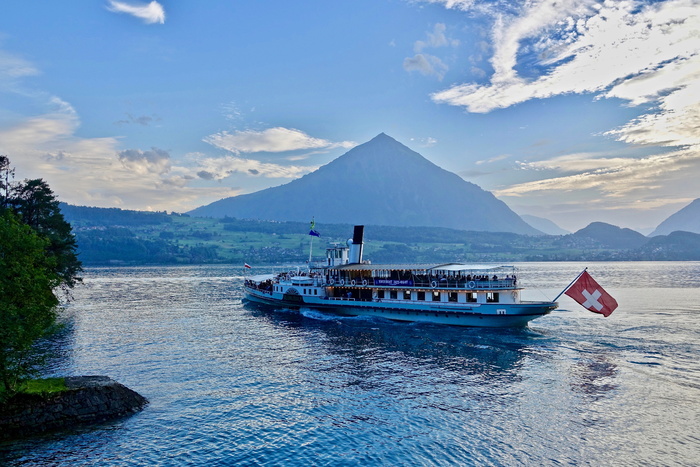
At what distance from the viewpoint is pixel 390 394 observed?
35.4 meters

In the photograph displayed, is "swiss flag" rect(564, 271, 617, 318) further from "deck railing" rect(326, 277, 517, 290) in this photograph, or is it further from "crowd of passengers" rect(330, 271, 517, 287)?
"deck railing" rect(326, 277, 517, 290)

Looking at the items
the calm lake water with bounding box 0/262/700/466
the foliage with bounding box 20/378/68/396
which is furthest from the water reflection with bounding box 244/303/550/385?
the foliage with bounding box 20/378/68/396

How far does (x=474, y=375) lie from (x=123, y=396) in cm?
3009

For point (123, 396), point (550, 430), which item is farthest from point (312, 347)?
point (550, 430)

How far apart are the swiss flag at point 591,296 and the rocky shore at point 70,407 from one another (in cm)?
4720

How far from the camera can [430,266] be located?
70.0 m

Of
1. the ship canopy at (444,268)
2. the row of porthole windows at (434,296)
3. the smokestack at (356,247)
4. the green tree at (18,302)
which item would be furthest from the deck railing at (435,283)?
the green tree at (18,302)

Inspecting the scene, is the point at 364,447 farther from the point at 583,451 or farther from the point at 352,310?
the point at 352,310

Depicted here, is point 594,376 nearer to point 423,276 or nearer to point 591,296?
point 591,296

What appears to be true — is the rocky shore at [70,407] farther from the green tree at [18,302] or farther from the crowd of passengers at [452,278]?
the crowd of passengers at [452,278]

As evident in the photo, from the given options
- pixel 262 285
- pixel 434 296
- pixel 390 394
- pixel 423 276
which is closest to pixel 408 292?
pixel 423 276

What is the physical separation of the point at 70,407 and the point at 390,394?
2339 cm

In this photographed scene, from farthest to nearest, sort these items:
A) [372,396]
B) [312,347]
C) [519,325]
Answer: [519,325]
[312,347]
[372,396]

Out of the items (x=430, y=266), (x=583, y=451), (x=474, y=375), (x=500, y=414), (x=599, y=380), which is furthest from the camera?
(x=430, y=266)
